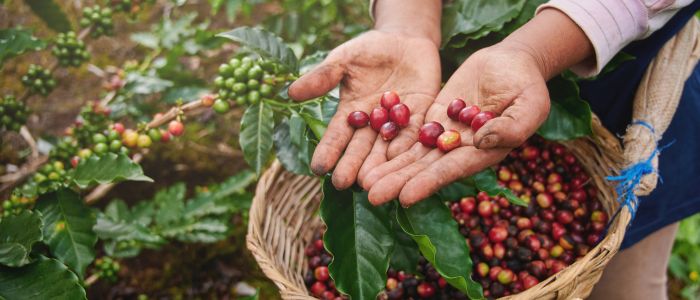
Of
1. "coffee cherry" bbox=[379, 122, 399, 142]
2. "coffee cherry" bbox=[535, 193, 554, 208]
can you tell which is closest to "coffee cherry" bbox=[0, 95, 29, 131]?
"coffee cherry" bbox=[379, 122, 399, 142]

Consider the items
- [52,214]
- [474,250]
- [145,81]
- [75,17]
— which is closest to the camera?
[52,214]

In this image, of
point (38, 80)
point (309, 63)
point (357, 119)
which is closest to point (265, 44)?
point (309, 63)

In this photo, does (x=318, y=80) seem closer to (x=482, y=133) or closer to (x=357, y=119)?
(x=357, y=119)

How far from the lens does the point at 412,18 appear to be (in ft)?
6.34

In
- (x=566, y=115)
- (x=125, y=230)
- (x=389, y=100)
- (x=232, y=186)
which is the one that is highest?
(x=389, y=100)

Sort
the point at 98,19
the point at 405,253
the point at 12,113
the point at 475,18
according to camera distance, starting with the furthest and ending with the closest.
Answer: the point at 98,19 < the point at 12,113 < the point at 475,18 < the point at 405,253

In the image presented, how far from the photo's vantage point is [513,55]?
153cm

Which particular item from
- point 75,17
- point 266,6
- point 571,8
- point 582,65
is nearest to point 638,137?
point 582,65

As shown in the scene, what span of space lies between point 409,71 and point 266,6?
244 centimetres

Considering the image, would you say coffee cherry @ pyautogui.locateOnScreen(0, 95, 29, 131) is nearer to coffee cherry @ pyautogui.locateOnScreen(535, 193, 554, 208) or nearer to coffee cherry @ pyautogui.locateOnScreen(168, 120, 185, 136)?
coffee cherry @ pyautogui.locateOnScreen(168, 120, 185, 136)

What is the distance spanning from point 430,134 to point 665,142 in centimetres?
95

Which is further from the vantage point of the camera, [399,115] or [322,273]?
[322,273]

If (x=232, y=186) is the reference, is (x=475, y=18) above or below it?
above

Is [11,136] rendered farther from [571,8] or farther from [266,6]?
[571,8]
